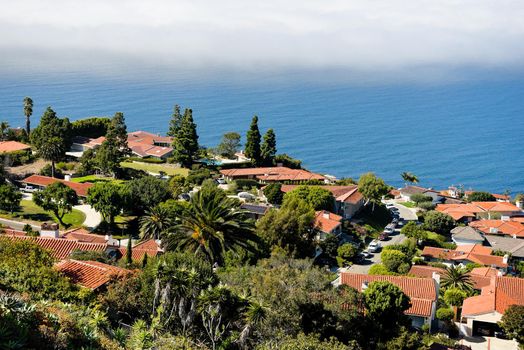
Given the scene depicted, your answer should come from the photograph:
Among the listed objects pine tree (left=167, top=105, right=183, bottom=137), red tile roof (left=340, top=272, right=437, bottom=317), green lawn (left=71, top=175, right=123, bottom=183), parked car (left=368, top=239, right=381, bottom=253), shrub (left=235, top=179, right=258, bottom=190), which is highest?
pine tree (left=167, top=105, right=183, bottom=137)

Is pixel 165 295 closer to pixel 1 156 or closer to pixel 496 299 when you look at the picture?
pixel 496 299

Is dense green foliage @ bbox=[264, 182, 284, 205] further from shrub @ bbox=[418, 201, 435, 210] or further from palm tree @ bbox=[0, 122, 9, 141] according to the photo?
palm tree @ bbox=[0, 122, 9, 141]

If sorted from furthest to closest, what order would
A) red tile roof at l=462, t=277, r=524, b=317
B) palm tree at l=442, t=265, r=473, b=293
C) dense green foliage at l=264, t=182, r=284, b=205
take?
1. dense green foliage at l=264, t=182, r=284, b=205
2. palm tree at l=442, t=265, r=473, b=293
3. red tile roof at l=462, t=277, r=524, b=317

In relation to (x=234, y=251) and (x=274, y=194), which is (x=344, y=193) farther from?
(x=234, y=251)

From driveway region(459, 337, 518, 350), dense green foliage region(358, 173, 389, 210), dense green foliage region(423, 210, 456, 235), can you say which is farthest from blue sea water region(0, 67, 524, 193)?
driveway region(459, 337, 518, 350)

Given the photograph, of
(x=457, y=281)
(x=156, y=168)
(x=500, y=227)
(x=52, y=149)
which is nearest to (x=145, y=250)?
(x=457, y=281)

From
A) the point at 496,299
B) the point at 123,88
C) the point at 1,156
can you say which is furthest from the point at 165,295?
the point at 123,88
